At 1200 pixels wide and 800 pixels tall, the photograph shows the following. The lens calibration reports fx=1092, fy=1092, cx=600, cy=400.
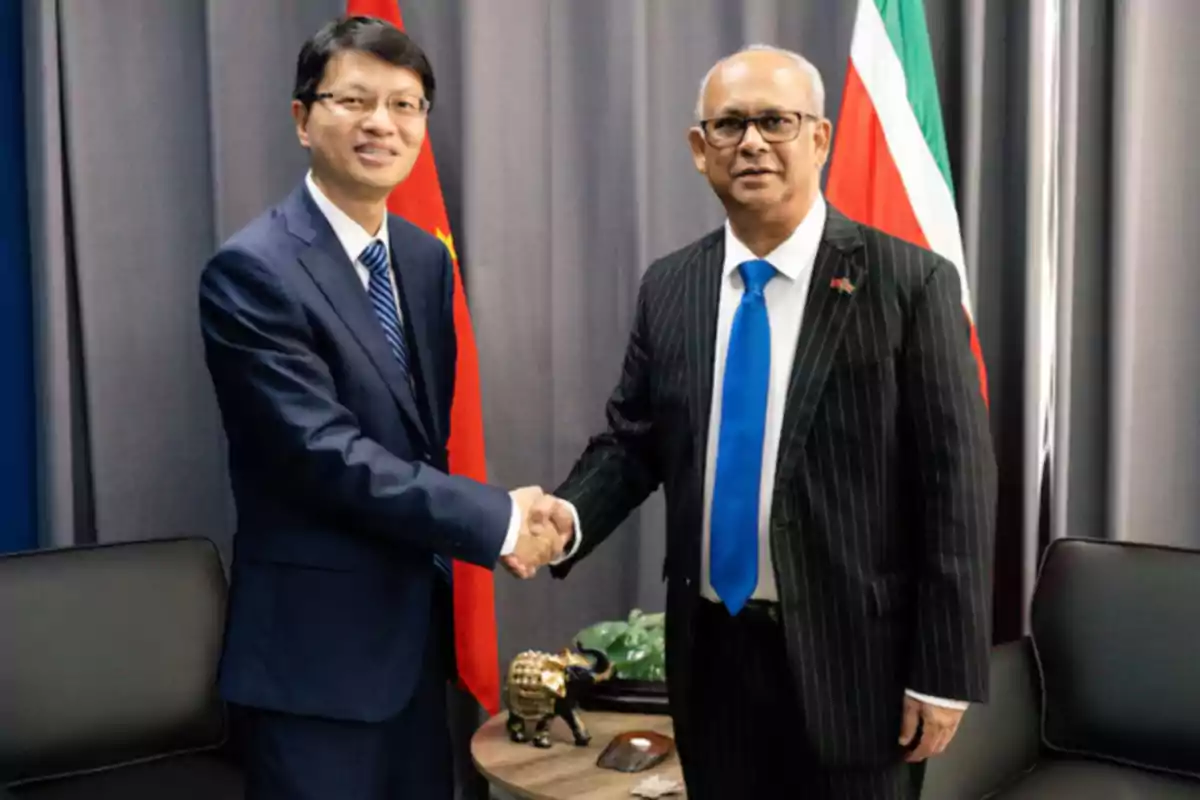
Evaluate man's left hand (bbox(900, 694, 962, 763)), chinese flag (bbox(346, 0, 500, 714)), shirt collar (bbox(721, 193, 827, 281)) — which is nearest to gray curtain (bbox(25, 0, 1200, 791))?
chinese flag (bbox(346, 0, 500, 714))

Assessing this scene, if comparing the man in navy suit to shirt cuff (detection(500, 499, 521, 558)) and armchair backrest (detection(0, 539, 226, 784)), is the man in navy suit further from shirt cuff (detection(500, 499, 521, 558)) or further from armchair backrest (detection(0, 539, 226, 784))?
armchair backrest (detection(0, 539, 226, 784))

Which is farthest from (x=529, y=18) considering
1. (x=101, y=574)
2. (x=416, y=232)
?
(x=101, y=574)

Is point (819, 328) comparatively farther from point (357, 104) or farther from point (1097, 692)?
point (1097, 692)

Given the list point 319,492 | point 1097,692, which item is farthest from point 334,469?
point 1097,692

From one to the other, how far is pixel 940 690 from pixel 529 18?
1.89 metres

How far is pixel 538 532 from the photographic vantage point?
1842 mm

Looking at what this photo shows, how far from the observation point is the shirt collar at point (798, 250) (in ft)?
5.47

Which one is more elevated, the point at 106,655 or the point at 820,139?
the point at 820,139

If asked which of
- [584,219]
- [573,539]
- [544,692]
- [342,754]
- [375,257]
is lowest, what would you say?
[544,692]

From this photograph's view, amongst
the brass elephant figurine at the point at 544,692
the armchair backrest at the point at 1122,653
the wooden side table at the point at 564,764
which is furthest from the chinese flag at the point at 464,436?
the armchair backrest at the point at 1122,653

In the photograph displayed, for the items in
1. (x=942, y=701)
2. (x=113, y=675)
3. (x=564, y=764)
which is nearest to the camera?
(x=942, y=701)

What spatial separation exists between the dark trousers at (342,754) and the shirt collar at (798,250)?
78 centimetres

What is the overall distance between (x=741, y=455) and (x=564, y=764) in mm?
863

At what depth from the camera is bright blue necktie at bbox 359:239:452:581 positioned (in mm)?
1689
